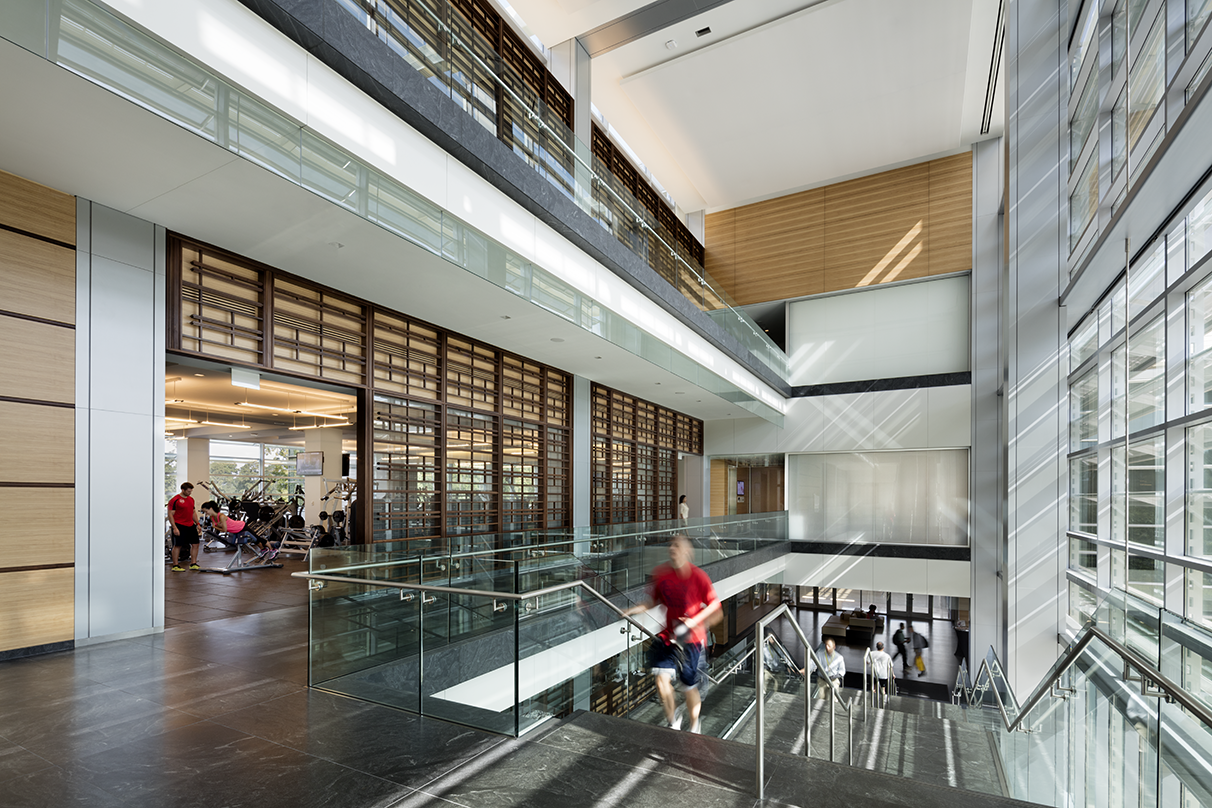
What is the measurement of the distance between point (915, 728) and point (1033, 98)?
9.23 metres

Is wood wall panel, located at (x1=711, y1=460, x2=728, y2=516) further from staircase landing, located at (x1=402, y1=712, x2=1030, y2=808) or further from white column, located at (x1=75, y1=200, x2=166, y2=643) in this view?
staircase landing, located at (x1=402, y1=712, x2=1030, y2=808)

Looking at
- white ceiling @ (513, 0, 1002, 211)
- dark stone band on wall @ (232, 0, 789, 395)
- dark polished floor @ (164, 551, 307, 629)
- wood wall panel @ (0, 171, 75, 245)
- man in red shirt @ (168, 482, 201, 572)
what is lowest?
dark polished floor @ (164, 551, 307, 629)

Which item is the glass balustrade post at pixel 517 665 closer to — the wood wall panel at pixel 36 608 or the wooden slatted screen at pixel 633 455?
the wood wall panel at pixel 36 608

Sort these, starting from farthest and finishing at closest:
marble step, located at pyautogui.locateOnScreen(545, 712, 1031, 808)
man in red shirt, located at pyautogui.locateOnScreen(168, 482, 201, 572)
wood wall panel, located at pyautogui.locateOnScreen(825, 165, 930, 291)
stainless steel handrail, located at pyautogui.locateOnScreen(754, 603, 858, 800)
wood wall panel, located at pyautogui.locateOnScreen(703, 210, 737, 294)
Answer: wood wall panel, located at pyautogui.locateOnScreen(703, 210, 737, 294) < wood wall panel, located at pyautogui.locateOnScreen(825, 165, 930, 291) < man in red shirt, located at pyautogui.locateOnScreen(168, 482, 201, 572) < stainless steel handrail, located at pyautogui.locateOnScreen(754, 603, 858, 800) < marble step, located at pyautogui.locateOnScreen(545, 712, 1031, 808)

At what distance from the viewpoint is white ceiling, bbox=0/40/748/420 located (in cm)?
406

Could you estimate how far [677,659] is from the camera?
4.91 metres

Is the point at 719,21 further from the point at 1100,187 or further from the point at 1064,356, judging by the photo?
the point at 1064,356

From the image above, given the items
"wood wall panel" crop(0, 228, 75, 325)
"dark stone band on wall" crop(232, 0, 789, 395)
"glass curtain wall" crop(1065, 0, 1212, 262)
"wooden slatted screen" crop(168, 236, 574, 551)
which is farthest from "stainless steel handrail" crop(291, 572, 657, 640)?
"glass curtain wall" crop(1065, 0, 1212, 262)

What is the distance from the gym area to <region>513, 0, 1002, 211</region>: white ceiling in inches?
338

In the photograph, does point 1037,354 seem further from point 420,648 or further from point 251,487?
point 251,487

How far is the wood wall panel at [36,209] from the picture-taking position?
200 inches

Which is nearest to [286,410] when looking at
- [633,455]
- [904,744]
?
[633,455]

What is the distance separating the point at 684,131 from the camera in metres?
15.2

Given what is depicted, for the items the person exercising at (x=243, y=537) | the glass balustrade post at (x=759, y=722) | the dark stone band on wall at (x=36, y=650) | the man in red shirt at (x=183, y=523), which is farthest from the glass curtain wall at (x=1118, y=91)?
the person exercising at (x=243, y=537)
